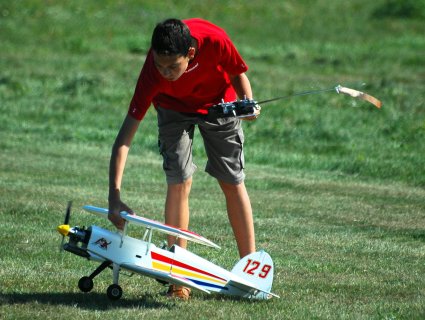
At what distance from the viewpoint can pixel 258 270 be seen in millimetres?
5945

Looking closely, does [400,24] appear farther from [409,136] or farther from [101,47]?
[409,136]

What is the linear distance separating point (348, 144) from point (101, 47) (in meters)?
11.8

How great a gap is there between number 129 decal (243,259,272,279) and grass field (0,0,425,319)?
8.0 inches

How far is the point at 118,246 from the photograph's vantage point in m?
5.73

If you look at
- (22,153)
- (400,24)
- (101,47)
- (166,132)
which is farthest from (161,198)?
(400,24)

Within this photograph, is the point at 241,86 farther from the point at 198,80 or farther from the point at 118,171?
the point at 118,171

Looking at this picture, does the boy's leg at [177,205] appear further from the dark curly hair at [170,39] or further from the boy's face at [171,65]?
the dark curly hair at [170,39]

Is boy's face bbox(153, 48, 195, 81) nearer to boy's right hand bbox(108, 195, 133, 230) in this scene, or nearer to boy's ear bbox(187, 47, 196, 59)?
boy's ear bbox(187, 47, 196, 59)

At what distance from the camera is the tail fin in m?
5.94

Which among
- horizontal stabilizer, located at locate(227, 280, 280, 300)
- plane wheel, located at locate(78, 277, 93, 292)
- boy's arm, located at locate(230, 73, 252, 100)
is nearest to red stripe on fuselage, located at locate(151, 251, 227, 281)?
horizontal stabilizer, located at locate(227, 280, 280, 300)

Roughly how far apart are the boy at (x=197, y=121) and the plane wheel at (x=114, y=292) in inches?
17.3

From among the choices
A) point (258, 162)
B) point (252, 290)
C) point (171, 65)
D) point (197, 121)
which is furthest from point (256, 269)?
point (258, 162)

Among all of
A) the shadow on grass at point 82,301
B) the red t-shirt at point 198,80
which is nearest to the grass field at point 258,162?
the shadow on grass at point 82,301

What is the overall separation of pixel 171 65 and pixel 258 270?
143 centimetres
